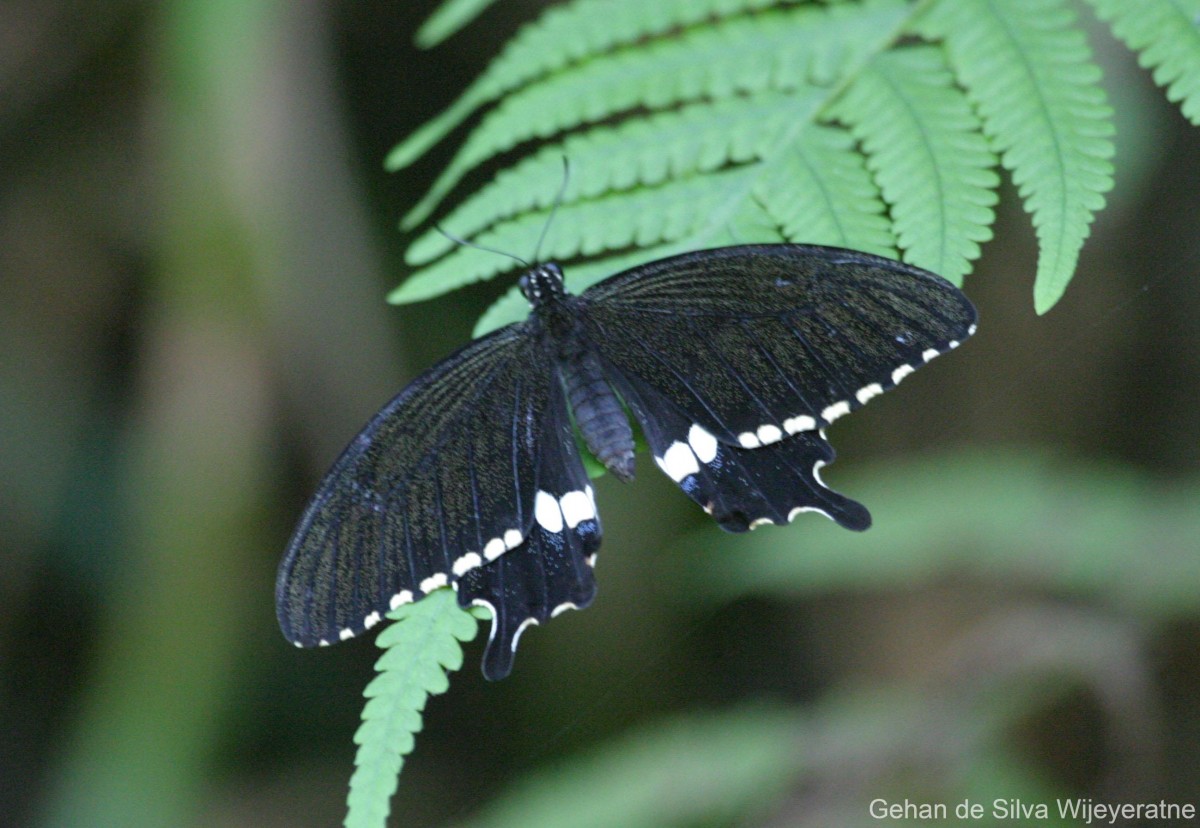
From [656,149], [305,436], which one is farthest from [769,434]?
[305,436]

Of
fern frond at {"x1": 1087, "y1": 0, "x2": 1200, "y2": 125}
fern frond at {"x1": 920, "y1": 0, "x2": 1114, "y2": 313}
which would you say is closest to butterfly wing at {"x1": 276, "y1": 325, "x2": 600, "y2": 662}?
fern frond at {"x1": 920, "y1": 0, "x2": 1114, "y2": 313}

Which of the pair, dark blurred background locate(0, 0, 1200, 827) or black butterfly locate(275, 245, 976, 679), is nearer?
black butterfly locate(275, 245, 976, 679)

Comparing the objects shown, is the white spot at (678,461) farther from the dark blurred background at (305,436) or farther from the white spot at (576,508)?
the dark blurred background at (305,436)

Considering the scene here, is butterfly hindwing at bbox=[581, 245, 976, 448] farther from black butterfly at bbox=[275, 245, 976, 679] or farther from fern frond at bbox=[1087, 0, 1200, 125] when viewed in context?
fern frond at bbox=[1087, 0, 1200, 125]

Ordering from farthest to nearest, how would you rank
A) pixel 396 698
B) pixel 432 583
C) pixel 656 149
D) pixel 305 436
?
1. pixel 305 436
2. pixel 656 149
3. pixel 432 583
4. pixel 396 698

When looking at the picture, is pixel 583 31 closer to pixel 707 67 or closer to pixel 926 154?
pixel 707 67

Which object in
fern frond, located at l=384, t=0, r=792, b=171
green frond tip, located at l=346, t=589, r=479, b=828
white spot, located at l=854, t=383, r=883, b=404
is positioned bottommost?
green frond tip, located at l=346, t=589, r=479, b=828

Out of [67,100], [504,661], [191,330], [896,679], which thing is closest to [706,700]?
[896,679]
